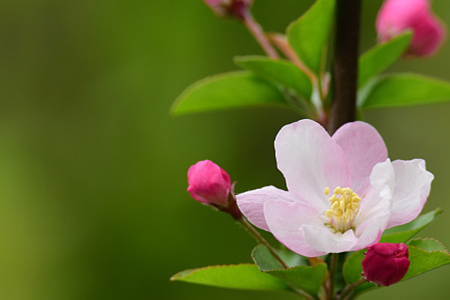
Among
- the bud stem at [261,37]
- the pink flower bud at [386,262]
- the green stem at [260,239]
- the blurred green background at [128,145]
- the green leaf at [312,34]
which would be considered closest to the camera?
the pink flower bud at [386,262]

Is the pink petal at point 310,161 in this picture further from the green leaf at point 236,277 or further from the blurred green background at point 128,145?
the blurred green background at point 128,145

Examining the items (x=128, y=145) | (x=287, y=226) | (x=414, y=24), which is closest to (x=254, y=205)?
(x=287, y=226)

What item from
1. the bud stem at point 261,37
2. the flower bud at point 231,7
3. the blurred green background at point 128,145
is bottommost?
the blurred green background at point 128,145

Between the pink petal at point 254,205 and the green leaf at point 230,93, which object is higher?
the green leaf at point 230,93

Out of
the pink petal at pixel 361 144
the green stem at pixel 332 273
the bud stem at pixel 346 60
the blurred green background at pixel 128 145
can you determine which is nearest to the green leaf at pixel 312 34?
the bud stem at pixel 346 60

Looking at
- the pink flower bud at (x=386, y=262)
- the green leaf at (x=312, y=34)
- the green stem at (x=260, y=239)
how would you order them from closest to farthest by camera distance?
1. the pink flower bud at (x=386, y=262)
2. the green stem at (x=260, y=239)
3. the green leaf at (x=312, y=34)

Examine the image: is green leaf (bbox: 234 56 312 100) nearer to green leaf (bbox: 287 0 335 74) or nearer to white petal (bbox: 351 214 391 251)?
green leaf (bbox: 287 0 335 74)

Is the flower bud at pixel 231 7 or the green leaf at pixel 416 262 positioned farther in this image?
the flower bud at pixel 231 7
